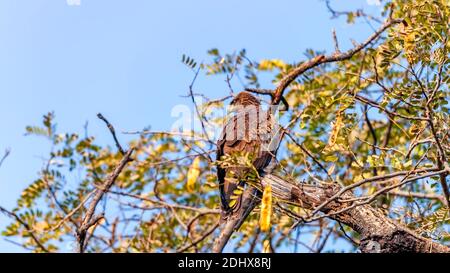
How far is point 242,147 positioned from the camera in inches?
216

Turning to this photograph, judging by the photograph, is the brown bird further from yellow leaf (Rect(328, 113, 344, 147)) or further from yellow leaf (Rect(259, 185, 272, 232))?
yellow leaf (Rect(259, 185, 272, 232))

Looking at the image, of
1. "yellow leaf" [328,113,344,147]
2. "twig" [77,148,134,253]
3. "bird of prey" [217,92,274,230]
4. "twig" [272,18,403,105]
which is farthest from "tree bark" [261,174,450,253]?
"twig" [77,148,134,253]

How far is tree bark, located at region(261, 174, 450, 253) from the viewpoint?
4617 mm

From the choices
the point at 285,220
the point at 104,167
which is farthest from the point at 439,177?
the point at 104,167

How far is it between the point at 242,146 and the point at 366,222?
118 centimetres

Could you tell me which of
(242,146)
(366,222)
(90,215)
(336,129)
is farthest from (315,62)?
(90,215)

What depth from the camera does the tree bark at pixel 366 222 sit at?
4.62 metres

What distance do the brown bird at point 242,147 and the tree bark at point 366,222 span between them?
7.7 inches

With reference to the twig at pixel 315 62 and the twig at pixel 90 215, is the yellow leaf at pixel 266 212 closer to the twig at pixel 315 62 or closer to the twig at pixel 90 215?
the twig at pixel 90 215

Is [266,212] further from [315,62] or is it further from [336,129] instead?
[315,62]

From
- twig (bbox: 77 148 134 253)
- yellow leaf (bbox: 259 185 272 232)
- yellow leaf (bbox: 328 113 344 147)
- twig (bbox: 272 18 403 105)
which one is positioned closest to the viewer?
yellow leaf (bbox: 259 185 272 232)

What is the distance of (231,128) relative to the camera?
5633 mm

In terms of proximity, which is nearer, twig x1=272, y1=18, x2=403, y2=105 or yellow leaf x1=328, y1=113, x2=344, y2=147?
yellow leaf x1=328, y1=113, x2=344, y2=147
